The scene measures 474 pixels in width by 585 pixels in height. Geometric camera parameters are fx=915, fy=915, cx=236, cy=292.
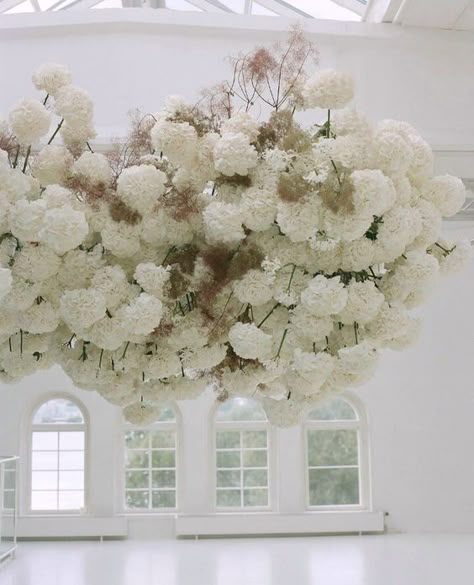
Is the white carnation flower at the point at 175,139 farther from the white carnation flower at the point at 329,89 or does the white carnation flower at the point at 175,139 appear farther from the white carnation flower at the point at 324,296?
the white carnation flower at the point at 324,296

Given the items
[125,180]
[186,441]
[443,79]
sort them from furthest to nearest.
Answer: [186,441]
[443,79]
[125,180]

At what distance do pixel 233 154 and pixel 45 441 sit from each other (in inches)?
420

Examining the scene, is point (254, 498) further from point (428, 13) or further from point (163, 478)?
point (428, 13)

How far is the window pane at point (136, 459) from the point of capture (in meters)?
12.3

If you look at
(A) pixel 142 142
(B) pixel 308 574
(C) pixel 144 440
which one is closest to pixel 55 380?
(C) pixel 144 440

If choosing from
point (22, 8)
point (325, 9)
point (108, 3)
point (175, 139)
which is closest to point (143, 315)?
point (175, 139)

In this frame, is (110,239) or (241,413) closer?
(110,239)

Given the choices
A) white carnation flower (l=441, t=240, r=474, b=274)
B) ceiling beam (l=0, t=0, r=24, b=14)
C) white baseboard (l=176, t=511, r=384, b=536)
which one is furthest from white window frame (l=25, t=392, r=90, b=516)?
white carnation flower (l=441, t=240, r=474, b=274)

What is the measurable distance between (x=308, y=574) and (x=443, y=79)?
486 cm

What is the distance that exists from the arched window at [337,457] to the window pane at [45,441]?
3.40 metres

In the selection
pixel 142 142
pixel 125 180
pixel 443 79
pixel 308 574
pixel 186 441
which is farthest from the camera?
pixel 186 441

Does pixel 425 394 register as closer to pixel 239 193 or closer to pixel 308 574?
pixel 308 574

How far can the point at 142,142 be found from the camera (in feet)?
8.41

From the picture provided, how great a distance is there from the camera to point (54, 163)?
2377 millimetres
